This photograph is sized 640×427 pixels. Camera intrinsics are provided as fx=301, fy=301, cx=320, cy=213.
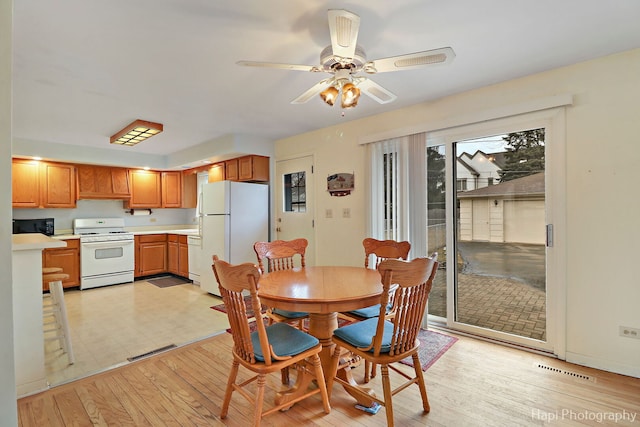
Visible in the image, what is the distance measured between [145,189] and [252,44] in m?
4.88

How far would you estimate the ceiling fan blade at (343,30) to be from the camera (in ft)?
4.60

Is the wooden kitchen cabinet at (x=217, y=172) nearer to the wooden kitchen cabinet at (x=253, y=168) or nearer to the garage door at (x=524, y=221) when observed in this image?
the wooden kitchen cabinet at (x=253, y=168)

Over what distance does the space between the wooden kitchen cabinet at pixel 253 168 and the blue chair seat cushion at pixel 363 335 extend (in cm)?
317

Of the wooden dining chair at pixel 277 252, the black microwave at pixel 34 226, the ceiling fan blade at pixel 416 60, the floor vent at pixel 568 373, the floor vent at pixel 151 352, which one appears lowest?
the floor vent at pixel 151 352

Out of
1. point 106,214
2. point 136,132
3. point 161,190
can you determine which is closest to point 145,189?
point 161,190

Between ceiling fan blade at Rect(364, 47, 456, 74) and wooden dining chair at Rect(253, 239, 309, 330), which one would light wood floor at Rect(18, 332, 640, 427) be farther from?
ceiling fan blade at Rect(364, 47, 456, 74)

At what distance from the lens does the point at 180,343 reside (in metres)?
2.85

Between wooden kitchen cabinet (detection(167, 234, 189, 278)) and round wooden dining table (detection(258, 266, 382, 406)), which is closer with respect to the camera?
round wooden dining table (detection(258, 266, 382, 406))

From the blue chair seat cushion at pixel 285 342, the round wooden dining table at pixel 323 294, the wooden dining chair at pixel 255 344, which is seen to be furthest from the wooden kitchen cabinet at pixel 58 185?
the blue chair seat cushion at pixel 285 342

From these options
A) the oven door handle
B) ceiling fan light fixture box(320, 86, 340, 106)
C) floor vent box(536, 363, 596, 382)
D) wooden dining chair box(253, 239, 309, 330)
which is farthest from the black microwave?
floor vent box(536, 363, 596, 382)

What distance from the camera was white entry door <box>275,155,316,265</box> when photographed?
4.30 m

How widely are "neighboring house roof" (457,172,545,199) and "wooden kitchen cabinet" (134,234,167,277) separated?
5295 millimetres

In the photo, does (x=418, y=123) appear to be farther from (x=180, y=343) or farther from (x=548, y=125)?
(x=180, y=343)

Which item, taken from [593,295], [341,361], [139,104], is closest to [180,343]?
[341,361]
